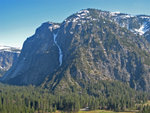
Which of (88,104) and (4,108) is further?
(88,104)

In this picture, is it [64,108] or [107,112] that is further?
[64,108]

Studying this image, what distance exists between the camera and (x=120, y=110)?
18038 centimetres

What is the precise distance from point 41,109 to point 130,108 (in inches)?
3004

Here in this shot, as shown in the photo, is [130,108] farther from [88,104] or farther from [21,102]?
[21,102]

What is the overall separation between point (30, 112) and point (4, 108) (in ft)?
63.5

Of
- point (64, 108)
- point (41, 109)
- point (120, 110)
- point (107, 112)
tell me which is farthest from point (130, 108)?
point (41, 109)

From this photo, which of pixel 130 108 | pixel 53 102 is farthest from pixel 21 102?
pixel 130 108

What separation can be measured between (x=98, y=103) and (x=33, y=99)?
5849cm

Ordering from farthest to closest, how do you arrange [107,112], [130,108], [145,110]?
[130,108] < [107,112] < [145,110]

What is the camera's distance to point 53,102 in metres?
194

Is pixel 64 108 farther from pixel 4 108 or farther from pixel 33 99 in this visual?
pixel 4 108

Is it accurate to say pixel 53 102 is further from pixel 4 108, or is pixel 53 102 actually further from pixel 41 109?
pixel 4 108

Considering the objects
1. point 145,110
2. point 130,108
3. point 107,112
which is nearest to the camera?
point 145,110

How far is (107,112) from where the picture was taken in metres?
171
